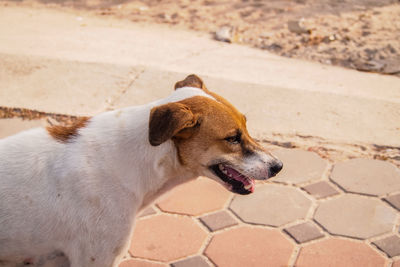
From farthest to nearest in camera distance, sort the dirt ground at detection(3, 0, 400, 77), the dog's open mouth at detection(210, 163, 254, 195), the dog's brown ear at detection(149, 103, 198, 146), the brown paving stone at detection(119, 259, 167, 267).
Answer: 1. the dirt ground at detection(3, 0, 400, 77)
2. the brown paving stone at detection(119, 259, 167, 267)
3. the dog's open mouth at detection(210, 163, 254, 195)
4. the dog's brown ear at detection(149, 103, 198, 146)

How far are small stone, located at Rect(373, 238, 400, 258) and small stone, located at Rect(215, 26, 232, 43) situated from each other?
4264mm

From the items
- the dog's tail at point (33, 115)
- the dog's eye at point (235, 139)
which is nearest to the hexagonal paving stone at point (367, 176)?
the dog's eye at point (235, 139)

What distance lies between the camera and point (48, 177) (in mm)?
2936

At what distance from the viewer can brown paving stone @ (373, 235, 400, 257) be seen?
3817 mm

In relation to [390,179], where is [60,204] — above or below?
above

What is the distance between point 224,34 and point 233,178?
15.6 ft

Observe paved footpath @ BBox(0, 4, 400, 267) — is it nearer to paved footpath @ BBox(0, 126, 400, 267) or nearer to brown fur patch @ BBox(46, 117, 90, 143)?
paved footpath @ BBox(0, 126, 400, 267)

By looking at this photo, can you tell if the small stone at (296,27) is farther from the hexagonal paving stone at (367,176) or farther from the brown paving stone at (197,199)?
the brown paving stone at (197,199)

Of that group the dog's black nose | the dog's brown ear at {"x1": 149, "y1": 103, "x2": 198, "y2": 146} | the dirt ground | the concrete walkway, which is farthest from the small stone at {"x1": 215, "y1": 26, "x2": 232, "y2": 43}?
the dog's brown ear at {"x1": 149, "y1": 103, "x2": 198, "y2": 146}

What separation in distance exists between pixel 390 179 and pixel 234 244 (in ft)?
5.24

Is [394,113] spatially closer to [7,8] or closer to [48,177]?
[48,177]

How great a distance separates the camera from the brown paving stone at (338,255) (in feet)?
12.2

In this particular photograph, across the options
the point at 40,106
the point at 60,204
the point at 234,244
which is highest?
the point at 60,204

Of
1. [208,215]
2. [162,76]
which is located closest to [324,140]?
[208,215]
